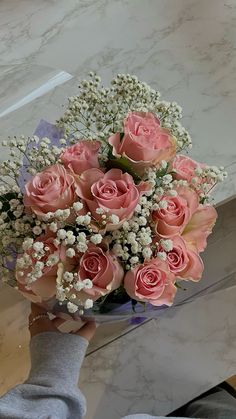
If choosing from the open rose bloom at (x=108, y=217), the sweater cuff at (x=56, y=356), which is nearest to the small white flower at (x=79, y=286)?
the open rose bloom at (x=108, y=217)

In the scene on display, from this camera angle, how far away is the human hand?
37.0 inches

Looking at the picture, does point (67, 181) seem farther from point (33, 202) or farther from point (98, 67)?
point (98, 67)

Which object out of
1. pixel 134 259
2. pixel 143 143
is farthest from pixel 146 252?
pixel 143 143

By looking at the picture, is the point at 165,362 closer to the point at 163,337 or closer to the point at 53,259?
the point at 163,337

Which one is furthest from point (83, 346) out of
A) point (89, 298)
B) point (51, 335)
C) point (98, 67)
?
point (98, 67)

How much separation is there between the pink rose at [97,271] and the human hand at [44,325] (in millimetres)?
215

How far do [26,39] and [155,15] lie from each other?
0.25 meters

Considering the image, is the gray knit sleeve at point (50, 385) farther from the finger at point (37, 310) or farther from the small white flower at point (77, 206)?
the small white flower at point (77, 206)

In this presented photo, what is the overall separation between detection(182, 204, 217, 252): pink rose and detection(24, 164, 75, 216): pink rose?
148 mm

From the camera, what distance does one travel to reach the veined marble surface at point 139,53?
3.62 ft

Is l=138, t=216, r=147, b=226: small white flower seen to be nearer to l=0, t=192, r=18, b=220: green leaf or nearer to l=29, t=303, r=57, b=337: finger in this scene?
l=0, t=192, r=18, b=220: green leaf

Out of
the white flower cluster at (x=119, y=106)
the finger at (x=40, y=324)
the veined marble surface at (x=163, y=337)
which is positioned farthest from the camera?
the veined marble surface at (x=163, y=337)

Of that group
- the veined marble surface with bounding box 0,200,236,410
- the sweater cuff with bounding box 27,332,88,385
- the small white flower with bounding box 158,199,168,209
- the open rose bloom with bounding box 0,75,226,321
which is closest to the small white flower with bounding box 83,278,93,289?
the open rose bloom with bounding box 0,75,226,321

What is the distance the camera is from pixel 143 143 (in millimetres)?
740
